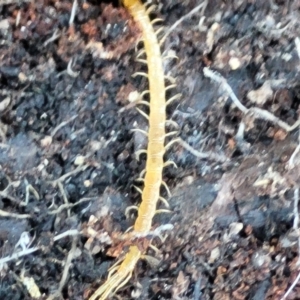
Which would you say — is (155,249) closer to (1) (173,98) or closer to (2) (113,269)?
(2) (113,269)

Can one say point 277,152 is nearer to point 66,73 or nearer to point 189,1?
point 189,1

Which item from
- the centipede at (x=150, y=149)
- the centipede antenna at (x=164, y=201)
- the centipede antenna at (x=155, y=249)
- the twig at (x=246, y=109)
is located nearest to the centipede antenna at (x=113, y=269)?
the centipede at (x=150, y=149)

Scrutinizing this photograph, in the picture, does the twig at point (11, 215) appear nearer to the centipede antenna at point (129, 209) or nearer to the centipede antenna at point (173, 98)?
the centipede antenna at point (129, 209)

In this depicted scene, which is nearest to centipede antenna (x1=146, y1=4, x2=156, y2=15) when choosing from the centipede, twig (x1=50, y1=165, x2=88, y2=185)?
the centipede

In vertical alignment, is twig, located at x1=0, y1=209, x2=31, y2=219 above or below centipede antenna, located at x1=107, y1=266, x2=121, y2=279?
above

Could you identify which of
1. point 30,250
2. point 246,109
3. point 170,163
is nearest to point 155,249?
point 170,163

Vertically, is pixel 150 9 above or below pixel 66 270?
above

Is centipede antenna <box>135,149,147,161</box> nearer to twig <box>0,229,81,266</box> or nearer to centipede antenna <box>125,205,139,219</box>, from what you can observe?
centipede antenna <box>125,205,139,219</box>
